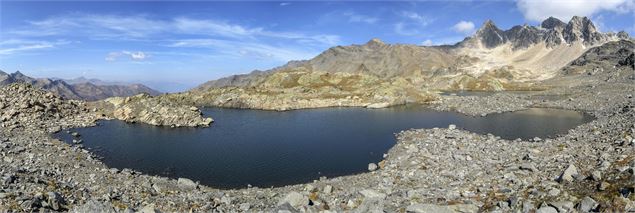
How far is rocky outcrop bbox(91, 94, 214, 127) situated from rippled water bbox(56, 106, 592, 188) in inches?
142

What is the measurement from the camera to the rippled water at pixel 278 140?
5128 centimetres

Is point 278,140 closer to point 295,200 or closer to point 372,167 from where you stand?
point 372,167

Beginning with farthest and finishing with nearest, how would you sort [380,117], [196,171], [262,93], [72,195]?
[262,93] < [380,117] < [196,171] < [72,195]

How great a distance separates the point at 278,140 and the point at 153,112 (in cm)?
3936

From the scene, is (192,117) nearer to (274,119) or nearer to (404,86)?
(274,119)

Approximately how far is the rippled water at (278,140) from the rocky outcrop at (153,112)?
11.8ft

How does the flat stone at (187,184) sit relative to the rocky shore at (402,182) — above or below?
below

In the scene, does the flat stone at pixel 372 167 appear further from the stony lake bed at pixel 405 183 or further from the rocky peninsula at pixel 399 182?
the stony lake bed at pixel 405 183

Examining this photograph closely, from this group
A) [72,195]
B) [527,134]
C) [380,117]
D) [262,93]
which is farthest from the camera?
[262,93]

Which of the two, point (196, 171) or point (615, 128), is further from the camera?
point (615, 128)

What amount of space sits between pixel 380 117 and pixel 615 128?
52145 mm

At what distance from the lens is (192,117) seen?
91.9 meters

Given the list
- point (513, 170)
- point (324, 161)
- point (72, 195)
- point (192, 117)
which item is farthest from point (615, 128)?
point (192, 117)

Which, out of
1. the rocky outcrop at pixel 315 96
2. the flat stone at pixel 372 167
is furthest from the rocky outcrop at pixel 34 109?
the flat stone at pixel 372 167
